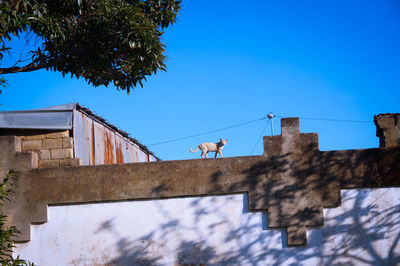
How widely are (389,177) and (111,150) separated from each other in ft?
25.6

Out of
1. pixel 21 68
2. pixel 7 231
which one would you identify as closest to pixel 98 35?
pixel 21 68

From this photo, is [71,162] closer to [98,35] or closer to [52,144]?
[52,144]

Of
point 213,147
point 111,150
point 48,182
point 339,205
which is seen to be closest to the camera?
Result: point 339,205

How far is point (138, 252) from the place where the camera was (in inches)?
320

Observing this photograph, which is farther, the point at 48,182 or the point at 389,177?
the point at 48,182

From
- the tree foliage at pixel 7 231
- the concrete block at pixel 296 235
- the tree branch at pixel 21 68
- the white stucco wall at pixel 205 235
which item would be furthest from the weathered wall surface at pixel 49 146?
the concrete block at pixel 296 235

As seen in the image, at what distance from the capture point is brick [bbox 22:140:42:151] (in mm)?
9394

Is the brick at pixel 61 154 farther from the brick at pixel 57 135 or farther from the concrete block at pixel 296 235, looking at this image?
the concrete block at pixel 296 235

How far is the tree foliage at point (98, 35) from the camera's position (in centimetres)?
965

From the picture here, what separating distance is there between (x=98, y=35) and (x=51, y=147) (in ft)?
10.5

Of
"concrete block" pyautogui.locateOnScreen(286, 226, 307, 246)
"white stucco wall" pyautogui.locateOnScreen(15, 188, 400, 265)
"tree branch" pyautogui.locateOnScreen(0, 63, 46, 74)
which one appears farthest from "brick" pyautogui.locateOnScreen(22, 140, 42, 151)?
"concrete block" pyautogui.locateOnScreen(286, 226, 307, 246)

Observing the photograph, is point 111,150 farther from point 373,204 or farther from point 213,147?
point 373,204

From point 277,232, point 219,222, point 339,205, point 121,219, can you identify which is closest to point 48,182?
point 121,219

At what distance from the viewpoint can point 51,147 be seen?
9.34m
